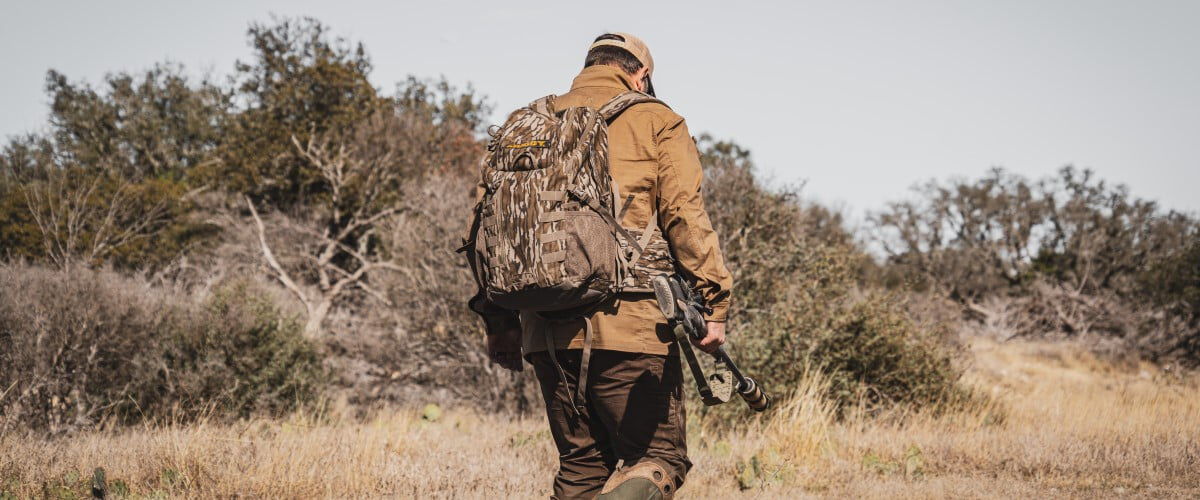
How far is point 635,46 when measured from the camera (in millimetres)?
2984

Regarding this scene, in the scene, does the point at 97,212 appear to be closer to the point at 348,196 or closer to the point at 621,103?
the point at 348,196

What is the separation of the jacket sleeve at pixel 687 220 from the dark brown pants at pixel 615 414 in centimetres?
28

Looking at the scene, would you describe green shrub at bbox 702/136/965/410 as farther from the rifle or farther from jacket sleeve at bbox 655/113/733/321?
jacket sleeve at bbox 655/113/733/321

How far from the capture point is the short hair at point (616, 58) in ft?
9.75

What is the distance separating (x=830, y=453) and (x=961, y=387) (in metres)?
4.30

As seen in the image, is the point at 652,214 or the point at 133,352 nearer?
the point at 652,214

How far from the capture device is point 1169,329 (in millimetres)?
16234

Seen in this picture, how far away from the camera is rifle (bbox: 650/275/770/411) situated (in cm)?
247

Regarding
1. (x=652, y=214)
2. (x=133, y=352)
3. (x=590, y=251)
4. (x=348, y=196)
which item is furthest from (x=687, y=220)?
(x=348, y=196)

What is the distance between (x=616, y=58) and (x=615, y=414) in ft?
4.02

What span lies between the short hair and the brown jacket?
0.27 metres

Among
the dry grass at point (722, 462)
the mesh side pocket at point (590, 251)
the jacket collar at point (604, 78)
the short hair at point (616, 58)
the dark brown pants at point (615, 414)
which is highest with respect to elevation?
the short hair at point (616, 58)

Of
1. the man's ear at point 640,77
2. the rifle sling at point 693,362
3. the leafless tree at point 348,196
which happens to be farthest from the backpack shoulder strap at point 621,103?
the leafless tree at point 348,196

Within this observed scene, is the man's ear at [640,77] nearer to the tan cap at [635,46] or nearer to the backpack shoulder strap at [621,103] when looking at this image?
the tan cap at [635,46]
